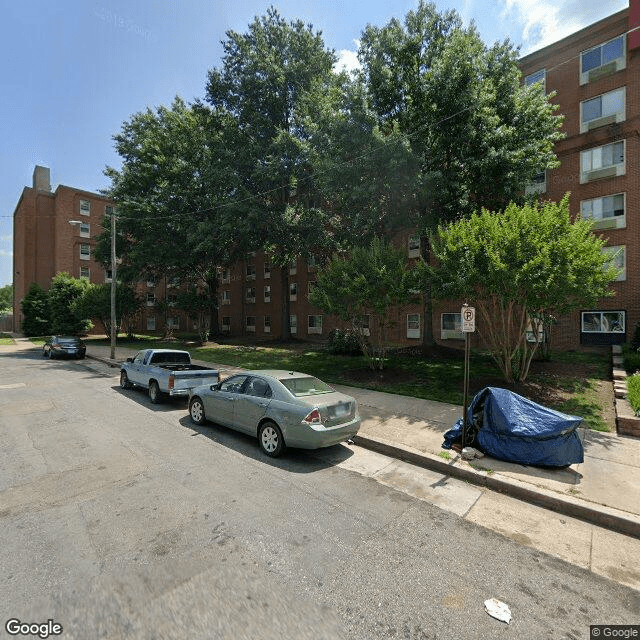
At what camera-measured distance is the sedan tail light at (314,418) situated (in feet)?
20.2

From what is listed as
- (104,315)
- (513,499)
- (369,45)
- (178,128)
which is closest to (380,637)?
(513,499)

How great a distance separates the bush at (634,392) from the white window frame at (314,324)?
75.6 feet

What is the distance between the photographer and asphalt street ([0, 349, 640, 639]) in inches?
116

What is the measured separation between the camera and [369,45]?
17062 millimetres

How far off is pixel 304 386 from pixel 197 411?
9.63 ft

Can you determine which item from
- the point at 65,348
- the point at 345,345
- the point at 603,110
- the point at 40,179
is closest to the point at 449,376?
the point at 345,345

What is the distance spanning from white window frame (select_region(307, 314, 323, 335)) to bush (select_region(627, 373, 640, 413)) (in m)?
23.1

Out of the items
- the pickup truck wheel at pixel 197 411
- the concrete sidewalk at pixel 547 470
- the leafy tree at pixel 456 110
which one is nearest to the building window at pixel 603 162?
the leafy tree at pixel 456 110

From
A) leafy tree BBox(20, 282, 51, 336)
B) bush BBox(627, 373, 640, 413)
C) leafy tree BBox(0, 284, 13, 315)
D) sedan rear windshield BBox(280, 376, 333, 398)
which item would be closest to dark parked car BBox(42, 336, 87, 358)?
sedan rear windshield BBox(280, 376, 333, 398)

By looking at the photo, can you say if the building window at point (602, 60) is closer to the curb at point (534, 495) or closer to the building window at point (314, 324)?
the building window at point (314, 324)

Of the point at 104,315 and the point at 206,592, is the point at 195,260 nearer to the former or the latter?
the point at 104,315

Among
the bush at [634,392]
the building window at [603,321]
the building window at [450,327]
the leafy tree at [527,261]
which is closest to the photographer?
the bush at [634,392]

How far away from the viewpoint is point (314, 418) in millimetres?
6180

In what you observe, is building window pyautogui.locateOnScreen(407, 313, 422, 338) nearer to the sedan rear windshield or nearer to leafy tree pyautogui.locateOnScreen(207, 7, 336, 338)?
leafy tree pyautogui.locateOnScreen(207, 7, 336, 338)
